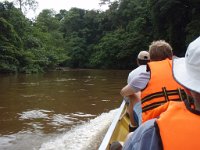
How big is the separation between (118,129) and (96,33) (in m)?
47.9

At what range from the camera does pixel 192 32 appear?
86.6 feet

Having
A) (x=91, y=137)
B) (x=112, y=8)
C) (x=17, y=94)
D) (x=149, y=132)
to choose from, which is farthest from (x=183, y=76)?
(x=112, y=8)

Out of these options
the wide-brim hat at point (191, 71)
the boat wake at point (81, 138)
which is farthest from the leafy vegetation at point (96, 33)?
the wide-brim hat at point (191, 71)

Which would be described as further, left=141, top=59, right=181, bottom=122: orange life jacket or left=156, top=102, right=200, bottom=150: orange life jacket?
left=141, top=59, right=181, bottom=122: orange life jacket

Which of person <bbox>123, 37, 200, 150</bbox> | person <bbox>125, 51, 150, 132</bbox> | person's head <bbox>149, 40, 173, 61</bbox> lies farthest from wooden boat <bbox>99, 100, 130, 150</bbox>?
person <bbox>123, 37, 200, 150</bbox>

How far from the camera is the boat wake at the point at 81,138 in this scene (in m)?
6.13

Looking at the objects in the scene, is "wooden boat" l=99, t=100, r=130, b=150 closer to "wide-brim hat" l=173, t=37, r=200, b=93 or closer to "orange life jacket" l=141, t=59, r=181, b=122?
"orange life jacket" l=141, t=59, r=181, b=122

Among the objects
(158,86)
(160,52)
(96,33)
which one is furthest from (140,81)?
(96,33)

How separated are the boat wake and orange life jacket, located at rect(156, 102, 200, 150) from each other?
4.73 metres

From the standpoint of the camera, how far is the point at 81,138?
6723 millimetres

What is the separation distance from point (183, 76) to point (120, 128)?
3129 millimetres

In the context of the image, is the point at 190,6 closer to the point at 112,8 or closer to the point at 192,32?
the point at 192,32

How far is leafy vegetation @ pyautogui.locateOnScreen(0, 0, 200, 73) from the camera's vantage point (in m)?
28.4

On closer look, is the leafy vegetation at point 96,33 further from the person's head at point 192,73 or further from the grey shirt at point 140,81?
the person's head at point 192,73
